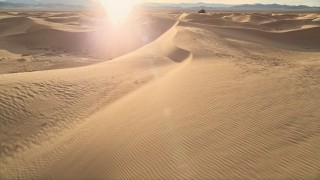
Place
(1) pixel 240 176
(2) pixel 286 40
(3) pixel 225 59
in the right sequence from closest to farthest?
(1) pixel 240 176 → (3) pixel 225 59 → (2) pixel 286 40

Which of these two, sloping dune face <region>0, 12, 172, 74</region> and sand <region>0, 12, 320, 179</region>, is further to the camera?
sloping dune face <region>0, 12, 172, 74</region>

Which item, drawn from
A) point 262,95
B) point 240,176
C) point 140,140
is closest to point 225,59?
point 262,95

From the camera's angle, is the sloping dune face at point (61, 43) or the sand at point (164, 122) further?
the sloping dune face at point (61, 43)

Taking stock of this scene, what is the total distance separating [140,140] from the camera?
5715 mm

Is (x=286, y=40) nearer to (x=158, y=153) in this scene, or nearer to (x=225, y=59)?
(x=225, y=59)

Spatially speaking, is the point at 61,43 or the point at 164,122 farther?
the point at 61,43

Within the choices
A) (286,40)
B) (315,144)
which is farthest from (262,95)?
(286,40)

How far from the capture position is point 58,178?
16.2 feet

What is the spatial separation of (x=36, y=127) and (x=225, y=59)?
26.6 feet

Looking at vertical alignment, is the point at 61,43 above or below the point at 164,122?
below

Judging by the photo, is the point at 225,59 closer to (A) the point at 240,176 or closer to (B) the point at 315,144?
(B) the point at 315,144

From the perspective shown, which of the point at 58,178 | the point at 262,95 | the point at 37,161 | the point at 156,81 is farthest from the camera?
the point at 156,81

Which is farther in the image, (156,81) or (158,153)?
(156,81)

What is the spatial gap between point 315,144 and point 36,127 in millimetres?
5673
